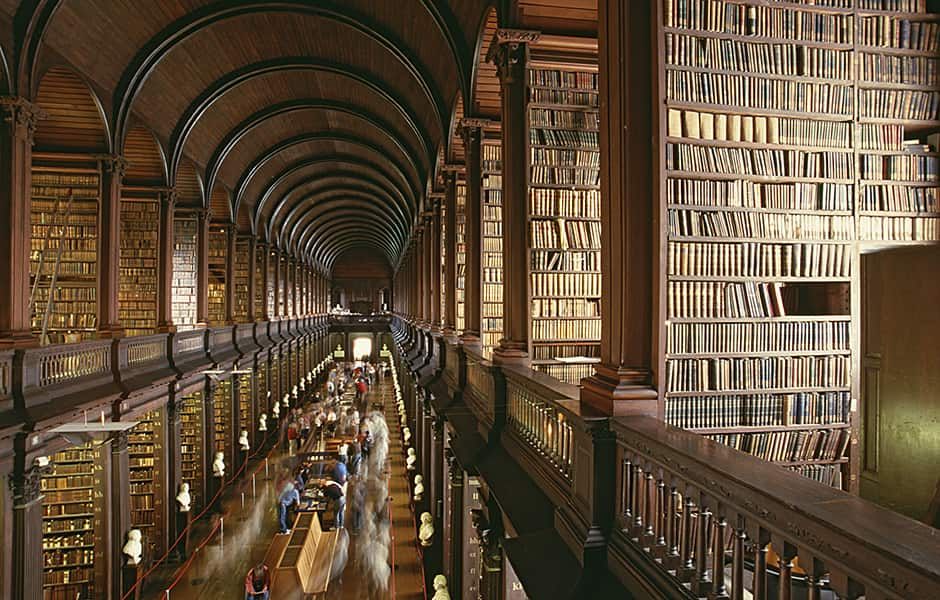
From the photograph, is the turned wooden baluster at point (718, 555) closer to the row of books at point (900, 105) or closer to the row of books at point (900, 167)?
the row of books at point (900, 167)

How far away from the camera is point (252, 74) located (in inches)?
473

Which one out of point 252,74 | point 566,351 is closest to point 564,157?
point 566,351

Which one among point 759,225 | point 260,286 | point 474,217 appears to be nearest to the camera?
point 759,225

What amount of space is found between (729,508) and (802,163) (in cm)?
286

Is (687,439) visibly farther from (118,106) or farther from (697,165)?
(118,106)

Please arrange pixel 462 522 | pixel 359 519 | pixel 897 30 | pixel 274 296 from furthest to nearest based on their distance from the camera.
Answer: pixel 274 296 → pixel 359 519 → pixel 462 522 → pixel 897 30

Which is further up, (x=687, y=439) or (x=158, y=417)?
(x=687, y=439)

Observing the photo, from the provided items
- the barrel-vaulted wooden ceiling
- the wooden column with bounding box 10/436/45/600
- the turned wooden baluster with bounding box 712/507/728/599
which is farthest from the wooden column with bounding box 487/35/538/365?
the wooden column with bounding box 10/436/45/600

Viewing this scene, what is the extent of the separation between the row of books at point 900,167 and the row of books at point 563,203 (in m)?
2.19

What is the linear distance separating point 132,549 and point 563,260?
24.2 feet

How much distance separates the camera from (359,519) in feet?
38.6

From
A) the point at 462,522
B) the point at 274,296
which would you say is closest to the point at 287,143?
the point at 274,296

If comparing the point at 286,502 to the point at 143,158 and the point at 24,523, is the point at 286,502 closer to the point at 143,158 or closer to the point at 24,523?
the point at 24,523

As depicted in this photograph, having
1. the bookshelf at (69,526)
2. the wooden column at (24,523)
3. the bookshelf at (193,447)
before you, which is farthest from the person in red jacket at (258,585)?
the bookshelf at (193,447)
